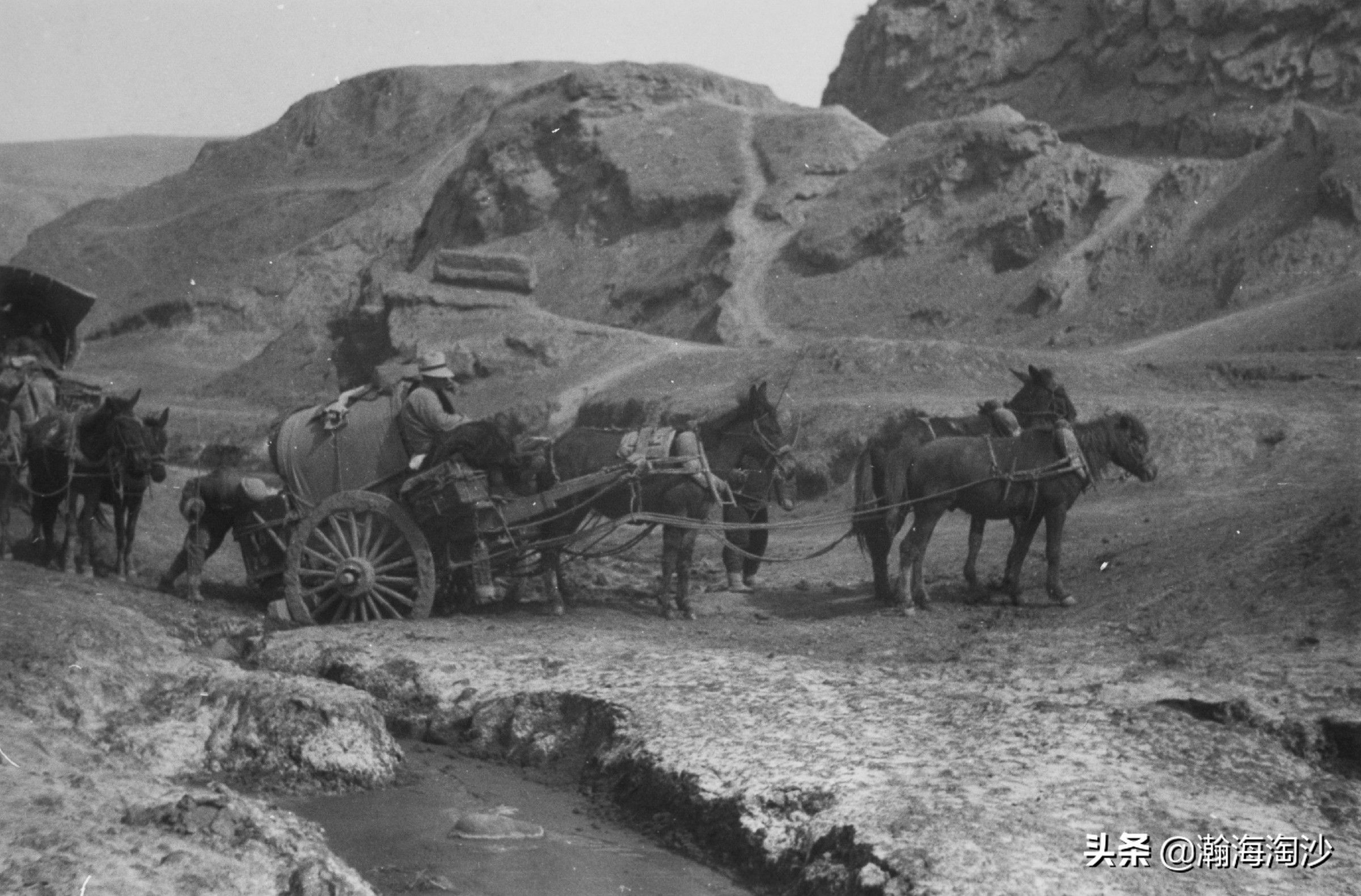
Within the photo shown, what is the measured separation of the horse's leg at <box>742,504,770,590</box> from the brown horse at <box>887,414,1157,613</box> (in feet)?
6.89

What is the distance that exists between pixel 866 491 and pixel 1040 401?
5.76ft

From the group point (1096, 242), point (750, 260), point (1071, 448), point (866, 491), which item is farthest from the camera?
point (750, 260)

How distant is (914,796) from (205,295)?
4764 centimetres

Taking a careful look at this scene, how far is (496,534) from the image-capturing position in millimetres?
13008

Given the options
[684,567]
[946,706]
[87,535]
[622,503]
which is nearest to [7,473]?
[87,535]

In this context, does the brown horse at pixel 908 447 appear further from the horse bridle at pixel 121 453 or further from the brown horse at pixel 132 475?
the horse bridle at pixel 121 453

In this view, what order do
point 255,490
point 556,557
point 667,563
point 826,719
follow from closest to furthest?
point 826,719, point 556,557, point 667,563, point 255,490

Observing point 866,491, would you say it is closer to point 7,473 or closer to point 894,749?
point 894,749

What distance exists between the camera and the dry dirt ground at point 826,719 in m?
7.20

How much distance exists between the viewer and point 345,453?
1350 cm

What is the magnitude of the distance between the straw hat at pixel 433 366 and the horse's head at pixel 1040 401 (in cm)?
486

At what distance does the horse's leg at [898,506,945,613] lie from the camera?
519 inches

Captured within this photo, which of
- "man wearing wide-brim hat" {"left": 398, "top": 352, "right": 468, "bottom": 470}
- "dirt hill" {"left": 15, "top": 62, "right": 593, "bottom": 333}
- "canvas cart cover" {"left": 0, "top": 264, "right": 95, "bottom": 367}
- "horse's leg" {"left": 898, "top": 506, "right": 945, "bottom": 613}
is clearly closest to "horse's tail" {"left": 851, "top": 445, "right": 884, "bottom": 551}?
"horse's leg" {"left": 898, "top": 506, "right": 945, "bottom": 613}

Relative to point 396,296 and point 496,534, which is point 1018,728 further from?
point 396,296
